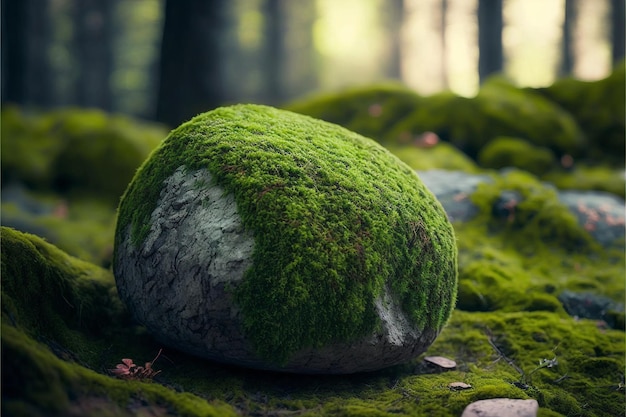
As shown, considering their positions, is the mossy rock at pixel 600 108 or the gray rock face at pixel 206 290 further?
the mossy rock at pixel 600 108

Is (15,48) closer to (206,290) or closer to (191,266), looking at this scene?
(191,266)

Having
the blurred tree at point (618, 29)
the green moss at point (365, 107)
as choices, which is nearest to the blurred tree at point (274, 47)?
the blurred tree at point (618, 29)

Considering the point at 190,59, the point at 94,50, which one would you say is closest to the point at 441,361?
the point at 190,59

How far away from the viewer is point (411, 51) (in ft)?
138

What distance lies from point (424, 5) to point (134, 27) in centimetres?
2035

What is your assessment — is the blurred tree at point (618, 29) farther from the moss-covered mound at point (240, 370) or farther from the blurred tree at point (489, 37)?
the moss-covered mound at point (240, 370)

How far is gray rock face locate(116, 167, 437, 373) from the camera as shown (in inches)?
125

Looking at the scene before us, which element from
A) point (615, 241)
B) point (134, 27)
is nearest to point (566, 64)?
point (615, 241)

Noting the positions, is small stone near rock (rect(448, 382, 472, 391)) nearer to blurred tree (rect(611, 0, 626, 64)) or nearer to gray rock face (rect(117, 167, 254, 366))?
gray rock face (rect(117, 167, 254, 366))

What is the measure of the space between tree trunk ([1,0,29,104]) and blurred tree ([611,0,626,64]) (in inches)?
708

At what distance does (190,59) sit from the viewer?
426 inches

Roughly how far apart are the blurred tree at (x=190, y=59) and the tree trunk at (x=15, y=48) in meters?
6.63

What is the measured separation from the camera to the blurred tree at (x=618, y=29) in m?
16.8

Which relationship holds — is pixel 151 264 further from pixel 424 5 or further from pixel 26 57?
pixel 424 5
